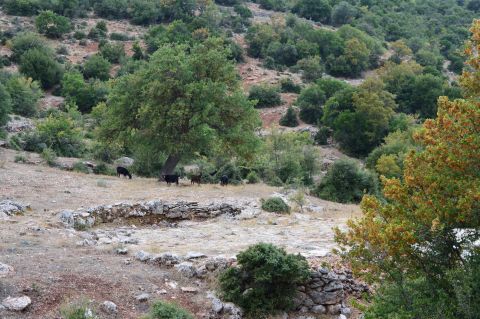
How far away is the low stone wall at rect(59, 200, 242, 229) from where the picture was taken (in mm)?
16500

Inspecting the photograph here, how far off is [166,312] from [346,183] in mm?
16797

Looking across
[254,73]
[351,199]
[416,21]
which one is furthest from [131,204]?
[416,21]

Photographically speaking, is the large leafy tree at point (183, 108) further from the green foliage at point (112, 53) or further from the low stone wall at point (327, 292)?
the green foliage at point (112, 53)

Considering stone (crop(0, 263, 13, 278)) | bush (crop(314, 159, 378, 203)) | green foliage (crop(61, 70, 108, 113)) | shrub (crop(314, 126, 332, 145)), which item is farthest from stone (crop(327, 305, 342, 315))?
green foliage (crop(61, 70, 108, 113))

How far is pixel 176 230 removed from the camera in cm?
1605

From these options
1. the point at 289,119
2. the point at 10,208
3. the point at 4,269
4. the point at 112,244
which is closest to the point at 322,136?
the point at 289,119

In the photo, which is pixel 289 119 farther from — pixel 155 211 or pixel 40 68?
pixel 155 211

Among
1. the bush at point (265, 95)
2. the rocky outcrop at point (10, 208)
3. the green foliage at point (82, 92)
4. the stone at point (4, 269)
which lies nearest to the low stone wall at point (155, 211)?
the rocky outcrop at point (10, 208)

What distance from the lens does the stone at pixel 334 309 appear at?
10.6m

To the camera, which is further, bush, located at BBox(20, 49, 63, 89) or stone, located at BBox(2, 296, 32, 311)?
bush, located at BBox(20, 49, 63, 89)

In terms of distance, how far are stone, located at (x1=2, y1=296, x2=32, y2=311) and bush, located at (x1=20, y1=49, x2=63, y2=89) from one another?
148 feet

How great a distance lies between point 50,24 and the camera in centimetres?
6066

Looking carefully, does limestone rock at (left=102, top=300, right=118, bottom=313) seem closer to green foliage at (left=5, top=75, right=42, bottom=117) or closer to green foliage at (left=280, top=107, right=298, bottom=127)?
green foliage at (left=5, top=75, right=42, bottom=117)

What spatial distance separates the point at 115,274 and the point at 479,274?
7008 millimetres
